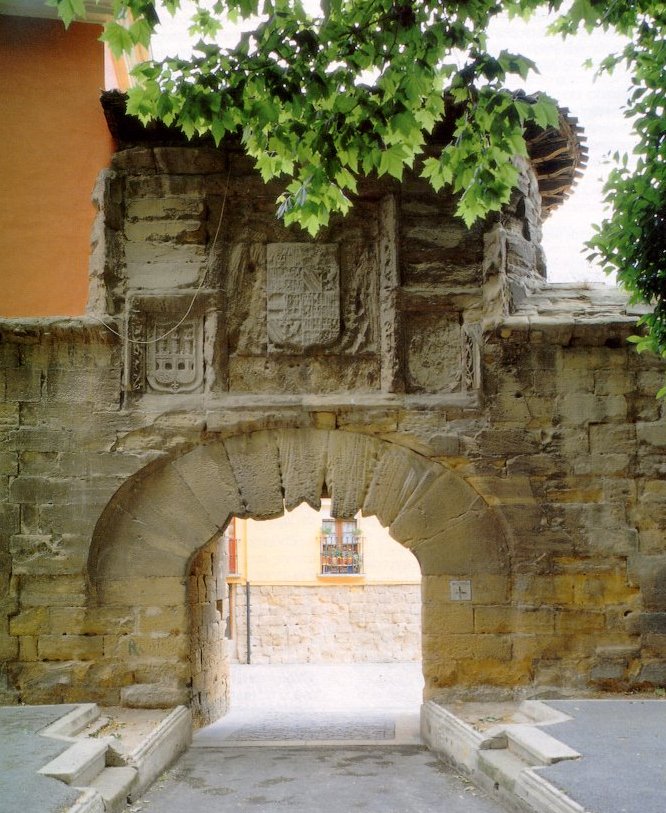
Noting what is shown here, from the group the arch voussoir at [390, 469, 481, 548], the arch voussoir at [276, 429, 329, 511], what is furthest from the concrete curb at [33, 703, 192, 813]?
the arch voussoir at [390, 469, 481, 548]

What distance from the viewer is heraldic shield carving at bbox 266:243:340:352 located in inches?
264

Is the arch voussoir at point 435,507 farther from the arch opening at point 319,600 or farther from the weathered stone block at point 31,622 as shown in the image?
the arch opening at point 319,600

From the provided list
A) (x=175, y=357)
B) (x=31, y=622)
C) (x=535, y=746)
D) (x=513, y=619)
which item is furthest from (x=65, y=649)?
(x=535, y=746)

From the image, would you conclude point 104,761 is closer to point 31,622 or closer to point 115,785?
point 115,785

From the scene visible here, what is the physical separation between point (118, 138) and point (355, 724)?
16.8 ft

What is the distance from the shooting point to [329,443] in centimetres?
661

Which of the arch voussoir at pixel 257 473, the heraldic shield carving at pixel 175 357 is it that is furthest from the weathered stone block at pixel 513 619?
the heraldic shield carving at pixel 175 357

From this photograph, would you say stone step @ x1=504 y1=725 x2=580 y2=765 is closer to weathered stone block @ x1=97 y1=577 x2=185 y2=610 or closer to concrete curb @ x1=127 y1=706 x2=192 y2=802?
concrete curb @ x1=127 y1=706 x2=192 y2=802

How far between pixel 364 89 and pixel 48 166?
5.29m

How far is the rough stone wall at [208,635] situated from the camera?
6938 mm

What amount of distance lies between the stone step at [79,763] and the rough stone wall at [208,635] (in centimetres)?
147

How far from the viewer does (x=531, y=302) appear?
688 centimetres

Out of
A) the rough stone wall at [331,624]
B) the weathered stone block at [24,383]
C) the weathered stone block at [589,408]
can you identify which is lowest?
the rough stone wall at [331,624]

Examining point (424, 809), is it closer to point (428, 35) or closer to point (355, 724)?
point (355, 724)
